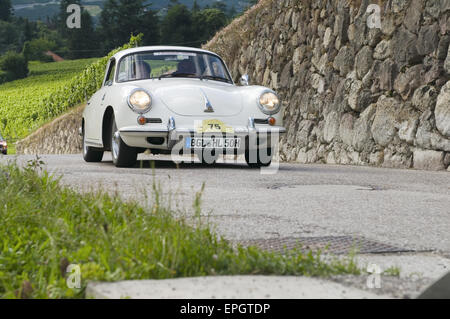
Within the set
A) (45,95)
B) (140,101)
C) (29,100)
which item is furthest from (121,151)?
(29,100)

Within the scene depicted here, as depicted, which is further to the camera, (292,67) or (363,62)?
(292,67)

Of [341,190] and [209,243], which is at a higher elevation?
[209,243]

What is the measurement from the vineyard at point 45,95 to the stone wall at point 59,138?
1.39 meters

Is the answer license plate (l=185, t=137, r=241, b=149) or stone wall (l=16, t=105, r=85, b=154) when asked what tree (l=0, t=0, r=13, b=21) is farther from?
license plate (l=185, t=137, r=241, b=149)

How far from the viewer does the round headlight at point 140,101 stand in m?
8.05

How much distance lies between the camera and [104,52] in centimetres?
8750

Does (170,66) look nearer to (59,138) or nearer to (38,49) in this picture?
(59,138)

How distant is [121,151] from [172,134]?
2.54 ft

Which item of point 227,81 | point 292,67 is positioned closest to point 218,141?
point 227,81

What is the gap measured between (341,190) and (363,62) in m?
6.19

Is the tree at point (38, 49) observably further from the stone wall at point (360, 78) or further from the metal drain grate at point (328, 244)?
the metal drain grate at point (328, 244)

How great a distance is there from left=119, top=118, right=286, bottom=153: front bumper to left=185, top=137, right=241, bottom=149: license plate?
0.12 feet

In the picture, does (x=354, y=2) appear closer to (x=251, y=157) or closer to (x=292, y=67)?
(x=292, y=67)

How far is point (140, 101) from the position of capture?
8.07 meters
